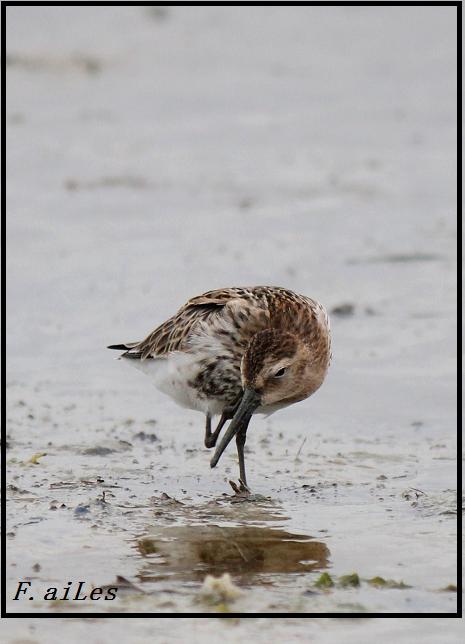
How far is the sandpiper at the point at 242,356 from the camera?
682cm

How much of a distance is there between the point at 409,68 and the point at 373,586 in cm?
1386

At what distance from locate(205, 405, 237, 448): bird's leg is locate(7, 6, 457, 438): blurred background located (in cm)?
128

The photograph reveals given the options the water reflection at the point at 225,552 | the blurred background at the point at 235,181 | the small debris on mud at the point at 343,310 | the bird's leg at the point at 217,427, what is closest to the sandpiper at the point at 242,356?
the bird's leg at the point at 217,427

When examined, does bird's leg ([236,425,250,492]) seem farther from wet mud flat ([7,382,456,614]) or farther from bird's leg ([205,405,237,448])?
bird's leg ([205,405,237,448])

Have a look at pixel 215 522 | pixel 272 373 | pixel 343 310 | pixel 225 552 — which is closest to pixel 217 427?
pixel 272 373

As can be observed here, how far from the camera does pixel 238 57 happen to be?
18.7 meters

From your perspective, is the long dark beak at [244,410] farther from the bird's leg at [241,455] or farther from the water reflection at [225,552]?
the water reflection at [225,552]

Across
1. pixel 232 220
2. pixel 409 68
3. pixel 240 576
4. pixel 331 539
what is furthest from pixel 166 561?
pixel 409 68

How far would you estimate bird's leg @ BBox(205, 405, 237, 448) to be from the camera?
7379mm

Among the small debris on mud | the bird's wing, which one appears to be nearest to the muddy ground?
the small debris on mud

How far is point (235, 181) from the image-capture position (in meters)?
14.2

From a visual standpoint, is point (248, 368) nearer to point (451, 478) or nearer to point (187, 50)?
point (451, 478)

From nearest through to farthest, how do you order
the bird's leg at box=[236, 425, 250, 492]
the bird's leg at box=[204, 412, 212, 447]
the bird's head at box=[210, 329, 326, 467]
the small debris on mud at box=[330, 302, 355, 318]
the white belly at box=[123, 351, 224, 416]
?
1. the bird's head at box=[210, 329, 326, 467]
2. the bird's leg at box=[236, 425, 250, 492]
3. the white belly at box=[123, 351, 224, 416]
4. the bird's leg at box=[204, 412, 212, 447]
5. the small debris on mud at box=[330, 302, 355, 318]

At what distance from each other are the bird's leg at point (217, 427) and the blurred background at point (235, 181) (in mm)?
1281
